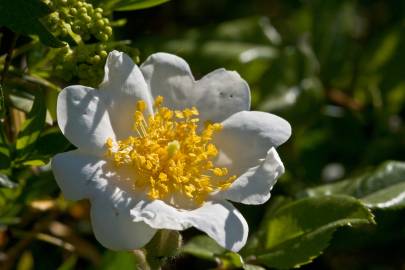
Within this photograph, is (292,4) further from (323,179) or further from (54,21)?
(54,21)

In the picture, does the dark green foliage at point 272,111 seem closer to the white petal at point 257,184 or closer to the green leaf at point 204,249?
the green leaf at point 204,249

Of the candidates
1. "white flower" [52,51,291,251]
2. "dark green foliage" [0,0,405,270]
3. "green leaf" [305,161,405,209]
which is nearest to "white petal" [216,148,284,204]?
"white flower" [52,51,291,251]

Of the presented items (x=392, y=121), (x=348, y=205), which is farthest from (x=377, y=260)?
(x=348, y=205)

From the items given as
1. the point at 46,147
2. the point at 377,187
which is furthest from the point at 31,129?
the point at 377,187

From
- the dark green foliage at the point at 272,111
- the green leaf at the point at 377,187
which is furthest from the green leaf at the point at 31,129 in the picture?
the green leaf at the point at 377,187

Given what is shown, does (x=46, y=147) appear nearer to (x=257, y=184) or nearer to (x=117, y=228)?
(x=117, y=228)

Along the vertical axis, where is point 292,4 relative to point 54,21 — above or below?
below

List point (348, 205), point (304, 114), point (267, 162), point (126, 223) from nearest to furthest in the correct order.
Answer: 1. point (126, 223)
2. point (267, 162)
3. point (348, 205)
4. point (304, 114)
